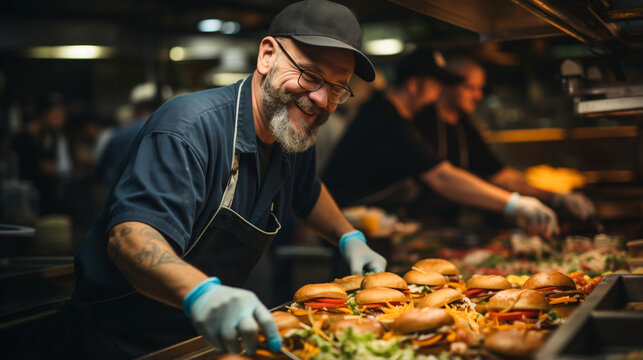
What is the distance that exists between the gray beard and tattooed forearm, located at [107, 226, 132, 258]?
68 centimetres

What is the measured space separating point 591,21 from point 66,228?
3046 millimetres

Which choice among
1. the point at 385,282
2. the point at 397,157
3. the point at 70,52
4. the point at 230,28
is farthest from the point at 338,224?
the point at 70,52

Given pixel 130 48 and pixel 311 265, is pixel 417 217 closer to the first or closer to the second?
pixel 311 265

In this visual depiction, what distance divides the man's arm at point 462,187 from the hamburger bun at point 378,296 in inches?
89.0

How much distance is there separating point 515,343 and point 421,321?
10.0 inches

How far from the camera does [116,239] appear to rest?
1.66m

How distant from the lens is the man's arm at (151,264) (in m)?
1.54

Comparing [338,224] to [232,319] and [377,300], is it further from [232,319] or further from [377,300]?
[232,319]

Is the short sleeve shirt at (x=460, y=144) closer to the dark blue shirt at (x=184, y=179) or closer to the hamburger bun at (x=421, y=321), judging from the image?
the dark blue shirt at (x=184, y=179)

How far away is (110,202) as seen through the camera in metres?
1.86

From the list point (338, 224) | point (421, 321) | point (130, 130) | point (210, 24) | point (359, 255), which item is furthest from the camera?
point (130, 130)

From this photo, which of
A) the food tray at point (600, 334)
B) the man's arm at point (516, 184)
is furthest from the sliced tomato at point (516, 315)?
the man's arm at point (516, 184)

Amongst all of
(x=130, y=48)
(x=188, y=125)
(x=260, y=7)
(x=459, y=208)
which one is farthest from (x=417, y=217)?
(x=130, y=48)

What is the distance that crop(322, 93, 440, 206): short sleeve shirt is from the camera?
4277 millimetres
